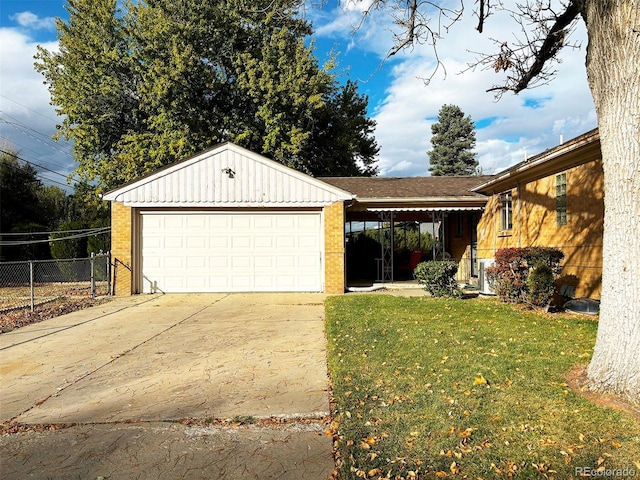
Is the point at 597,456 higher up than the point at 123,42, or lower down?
lower down

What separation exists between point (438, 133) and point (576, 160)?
156 feet

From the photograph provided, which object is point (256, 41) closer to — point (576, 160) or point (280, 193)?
point (280, 193)

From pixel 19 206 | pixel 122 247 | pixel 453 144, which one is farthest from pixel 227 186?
pixel 453 144

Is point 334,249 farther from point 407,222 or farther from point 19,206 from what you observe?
point 19,206

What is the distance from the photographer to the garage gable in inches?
504

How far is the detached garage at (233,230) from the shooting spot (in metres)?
12.9

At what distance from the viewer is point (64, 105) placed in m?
23.2

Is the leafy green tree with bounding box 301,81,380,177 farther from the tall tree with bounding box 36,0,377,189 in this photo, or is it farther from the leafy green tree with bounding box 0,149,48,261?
the leafy green tree with bounding box 0,149,48,261

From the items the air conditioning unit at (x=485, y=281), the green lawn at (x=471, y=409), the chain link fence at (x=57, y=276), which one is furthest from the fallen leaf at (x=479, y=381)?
the chain link fence at (x=57, y=276)

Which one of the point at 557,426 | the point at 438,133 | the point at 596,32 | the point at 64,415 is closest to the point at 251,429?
the point at 64,415

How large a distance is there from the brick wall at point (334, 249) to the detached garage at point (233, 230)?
1.1 inches

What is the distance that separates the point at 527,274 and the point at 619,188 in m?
5.82

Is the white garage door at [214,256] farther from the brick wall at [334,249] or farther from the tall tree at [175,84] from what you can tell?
the tall tree at [175,84]

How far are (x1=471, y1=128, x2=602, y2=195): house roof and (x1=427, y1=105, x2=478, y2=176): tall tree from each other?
42.1m
